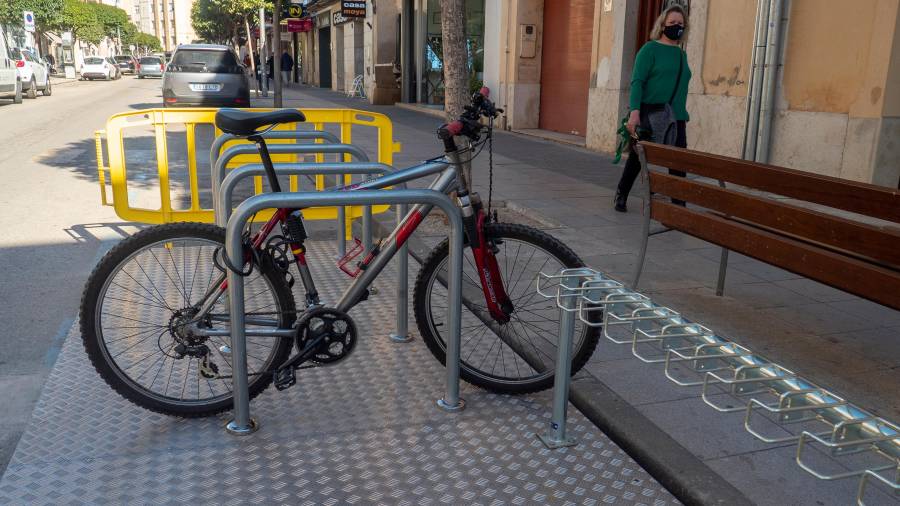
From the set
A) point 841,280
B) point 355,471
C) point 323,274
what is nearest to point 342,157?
point 323,274

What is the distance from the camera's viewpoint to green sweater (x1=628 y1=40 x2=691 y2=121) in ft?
21.6

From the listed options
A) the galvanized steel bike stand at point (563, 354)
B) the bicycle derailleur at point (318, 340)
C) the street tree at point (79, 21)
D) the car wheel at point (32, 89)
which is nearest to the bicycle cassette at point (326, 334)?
the bicycle derailleur at point (318, 340)

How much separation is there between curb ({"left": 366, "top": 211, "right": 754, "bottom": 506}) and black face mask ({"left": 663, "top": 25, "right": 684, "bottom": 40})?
156 inches

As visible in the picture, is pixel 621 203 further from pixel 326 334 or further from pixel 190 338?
pixel 190 338

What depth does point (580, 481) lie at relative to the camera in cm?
278

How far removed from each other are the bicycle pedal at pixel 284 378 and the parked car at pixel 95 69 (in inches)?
1813

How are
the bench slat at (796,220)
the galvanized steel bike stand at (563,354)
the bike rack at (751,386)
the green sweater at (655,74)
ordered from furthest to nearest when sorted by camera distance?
the green sweater at (655,74) → the bench slat at (796,220) → the galvanized steel bike stand at (563,354) → the bike rack at (751,386)

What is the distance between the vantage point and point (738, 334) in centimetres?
419

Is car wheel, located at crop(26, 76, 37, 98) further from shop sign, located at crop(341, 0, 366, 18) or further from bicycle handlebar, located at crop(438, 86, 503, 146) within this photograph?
bicycle handlebar, located at crop(438, 86, 503, 146)

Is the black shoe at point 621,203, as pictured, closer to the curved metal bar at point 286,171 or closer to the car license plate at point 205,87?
the curved metal bar at point 286,171

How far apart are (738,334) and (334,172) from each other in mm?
2297

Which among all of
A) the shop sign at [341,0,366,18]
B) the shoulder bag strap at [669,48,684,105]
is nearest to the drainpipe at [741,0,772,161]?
the shoulder bag strap at [669,48,684,105]

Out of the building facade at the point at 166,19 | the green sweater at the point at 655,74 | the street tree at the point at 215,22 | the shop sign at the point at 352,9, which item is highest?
the building facade at the point at 166,19

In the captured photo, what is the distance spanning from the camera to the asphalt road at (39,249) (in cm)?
373
